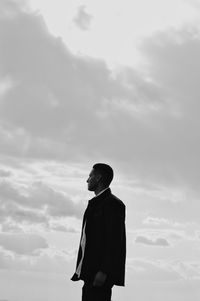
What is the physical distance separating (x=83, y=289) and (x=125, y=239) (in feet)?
3.67

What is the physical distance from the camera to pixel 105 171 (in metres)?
13.1

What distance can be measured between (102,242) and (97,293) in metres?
0.84

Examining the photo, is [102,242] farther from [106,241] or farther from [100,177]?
[100,177]

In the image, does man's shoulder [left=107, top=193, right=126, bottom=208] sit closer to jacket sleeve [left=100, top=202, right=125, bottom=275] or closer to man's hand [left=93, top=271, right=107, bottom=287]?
jacket sleeve [left=100, top=202, right=125, bottom=275]

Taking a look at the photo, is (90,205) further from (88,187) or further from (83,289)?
(83,289)

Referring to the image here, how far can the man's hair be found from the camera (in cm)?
1314

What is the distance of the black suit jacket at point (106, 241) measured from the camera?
12812mm

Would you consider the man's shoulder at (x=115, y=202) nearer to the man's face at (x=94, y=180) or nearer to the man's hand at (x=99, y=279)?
the man's face at (x=94, y=180)

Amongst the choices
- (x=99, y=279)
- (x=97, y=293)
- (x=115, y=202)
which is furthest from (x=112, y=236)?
(x=97, y=293)

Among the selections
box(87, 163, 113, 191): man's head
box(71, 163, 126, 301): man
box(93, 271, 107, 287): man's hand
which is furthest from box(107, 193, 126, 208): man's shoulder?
box(93, 271, 107, 287): man's hand

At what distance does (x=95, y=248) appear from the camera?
13.0 metres

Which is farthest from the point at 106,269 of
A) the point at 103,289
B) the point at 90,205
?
the point at 90,205

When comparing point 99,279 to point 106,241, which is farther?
point 106,241

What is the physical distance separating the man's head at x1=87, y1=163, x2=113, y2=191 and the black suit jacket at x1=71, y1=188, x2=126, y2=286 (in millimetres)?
157
